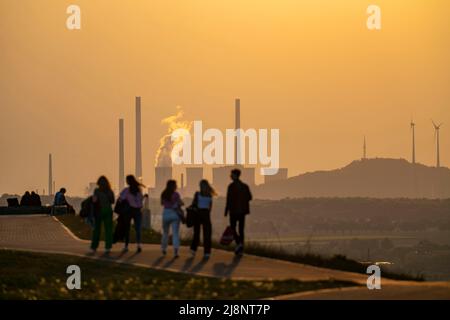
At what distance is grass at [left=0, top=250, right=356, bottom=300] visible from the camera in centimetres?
2861

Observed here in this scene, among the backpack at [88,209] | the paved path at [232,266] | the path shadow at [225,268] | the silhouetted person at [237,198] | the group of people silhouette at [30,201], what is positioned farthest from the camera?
the group of people silhouette at [30,201]

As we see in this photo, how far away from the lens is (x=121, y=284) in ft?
100

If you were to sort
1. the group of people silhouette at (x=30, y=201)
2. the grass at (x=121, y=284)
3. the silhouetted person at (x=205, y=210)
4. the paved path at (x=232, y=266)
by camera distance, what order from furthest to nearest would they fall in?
the group of people silhouette at (x=30, y=201)
the silhouetted person at (x=205, y=210)
the grass at (x=121, y=284)
the paved path at (x=232, y=266)

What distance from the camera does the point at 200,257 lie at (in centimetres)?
3688

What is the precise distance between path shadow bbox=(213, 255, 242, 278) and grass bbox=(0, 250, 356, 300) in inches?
32.0

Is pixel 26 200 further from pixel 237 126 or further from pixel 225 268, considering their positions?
pixel 237 126

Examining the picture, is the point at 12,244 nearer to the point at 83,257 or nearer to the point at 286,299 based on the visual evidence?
the point at 83,257

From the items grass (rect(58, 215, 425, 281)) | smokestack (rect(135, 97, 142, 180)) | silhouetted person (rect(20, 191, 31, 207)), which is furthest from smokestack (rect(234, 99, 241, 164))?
grass (rect(58, 215, 425, 281))

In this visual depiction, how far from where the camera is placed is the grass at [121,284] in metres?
28.6

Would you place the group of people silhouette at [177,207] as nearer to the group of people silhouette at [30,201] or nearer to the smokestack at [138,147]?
the group of people silhouette at [30,201]

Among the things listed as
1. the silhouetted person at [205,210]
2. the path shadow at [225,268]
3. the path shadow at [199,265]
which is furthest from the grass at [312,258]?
the path shadow at [199,265]

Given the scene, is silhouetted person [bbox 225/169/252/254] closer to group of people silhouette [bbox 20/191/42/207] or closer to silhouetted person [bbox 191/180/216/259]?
silhouetted person [bbox 191/180/216/259]
